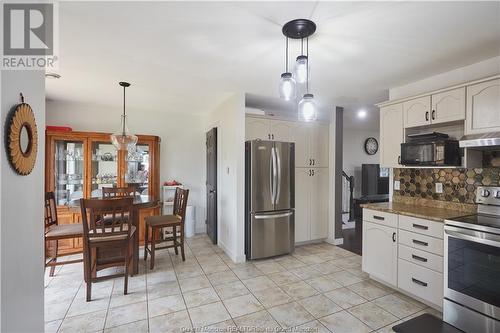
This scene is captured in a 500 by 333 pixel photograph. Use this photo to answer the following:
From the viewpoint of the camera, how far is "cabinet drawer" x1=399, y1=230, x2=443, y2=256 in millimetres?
2139

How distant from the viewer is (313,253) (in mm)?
3662

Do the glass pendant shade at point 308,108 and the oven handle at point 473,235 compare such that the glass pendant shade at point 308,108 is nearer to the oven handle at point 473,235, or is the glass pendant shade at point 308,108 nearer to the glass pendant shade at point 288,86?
the glass pendant shade at point 288,86

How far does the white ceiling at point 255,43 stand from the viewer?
1581 mm

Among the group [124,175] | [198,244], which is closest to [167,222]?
[198,244]

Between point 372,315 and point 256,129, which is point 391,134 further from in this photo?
point 372,315

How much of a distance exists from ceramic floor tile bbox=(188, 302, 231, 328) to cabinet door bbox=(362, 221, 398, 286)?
1.73m

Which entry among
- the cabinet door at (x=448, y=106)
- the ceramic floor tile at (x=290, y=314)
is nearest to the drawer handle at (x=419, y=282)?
the ceramic floor tile at (x=290, y=314)

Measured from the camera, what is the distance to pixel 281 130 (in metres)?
3.81

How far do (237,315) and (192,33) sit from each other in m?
2.39

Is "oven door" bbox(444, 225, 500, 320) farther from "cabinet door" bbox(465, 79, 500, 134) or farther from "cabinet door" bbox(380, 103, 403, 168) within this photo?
"cabinet door" bbox(380, 103, 403, 168)

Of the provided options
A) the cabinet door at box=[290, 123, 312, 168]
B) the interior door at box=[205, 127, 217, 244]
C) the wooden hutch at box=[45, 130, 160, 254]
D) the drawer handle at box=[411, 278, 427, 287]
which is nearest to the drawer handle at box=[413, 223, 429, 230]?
the drawer handle at box=[411, 278, 427, 287]

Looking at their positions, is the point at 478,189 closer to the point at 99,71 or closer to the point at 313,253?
the point at 313,253

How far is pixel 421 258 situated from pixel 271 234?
5.79 ft

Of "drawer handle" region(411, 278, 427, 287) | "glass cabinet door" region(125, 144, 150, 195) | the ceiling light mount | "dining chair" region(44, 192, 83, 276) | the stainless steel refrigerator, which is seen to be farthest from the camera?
"glass cabinet door" region(125, 144, 150, 195)
